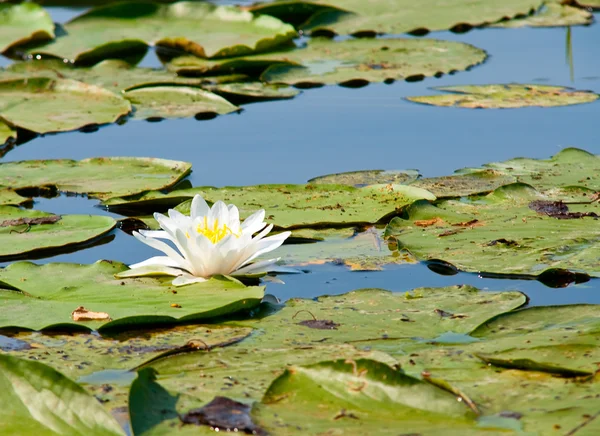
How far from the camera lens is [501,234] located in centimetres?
293

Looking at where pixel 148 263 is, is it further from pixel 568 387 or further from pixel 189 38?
pixel 189 38

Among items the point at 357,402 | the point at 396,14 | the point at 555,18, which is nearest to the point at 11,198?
the point at 357,402

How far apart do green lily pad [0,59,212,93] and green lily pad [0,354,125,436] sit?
341 cm

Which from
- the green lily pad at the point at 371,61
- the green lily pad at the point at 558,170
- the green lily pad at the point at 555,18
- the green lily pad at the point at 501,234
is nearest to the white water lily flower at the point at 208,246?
the green lily pad at the point at 501,234

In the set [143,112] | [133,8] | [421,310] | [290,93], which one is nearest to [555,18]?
[290,93]

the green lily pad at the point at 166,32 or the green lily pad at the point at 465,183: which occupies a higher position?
the green lily pad at the point at 166,32

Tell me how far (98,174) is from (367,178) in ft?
3.60

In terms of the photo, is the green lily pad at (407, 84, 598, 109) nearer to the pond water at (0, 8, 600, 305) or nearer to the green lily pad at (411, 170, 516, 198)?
the pond water at (0, 8, 600, 305)

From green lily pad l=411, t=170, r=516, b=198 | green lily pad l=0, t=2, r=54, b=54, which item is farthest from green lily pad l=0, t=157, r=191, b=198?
green lily pad l=0, t=2, r=54, b=54

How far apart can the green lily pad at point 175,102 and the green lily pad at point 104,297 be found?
6.83 feet

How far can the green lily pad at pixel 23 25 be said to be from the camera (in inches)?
245

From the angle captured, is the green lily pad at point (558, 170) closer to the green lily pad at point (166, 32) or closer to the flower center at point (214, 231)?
the flower center at point (214, 231)

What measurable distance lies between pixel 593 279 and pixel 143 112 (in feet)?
8.99

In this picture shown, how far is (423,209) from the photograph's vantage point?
10.3 feet
